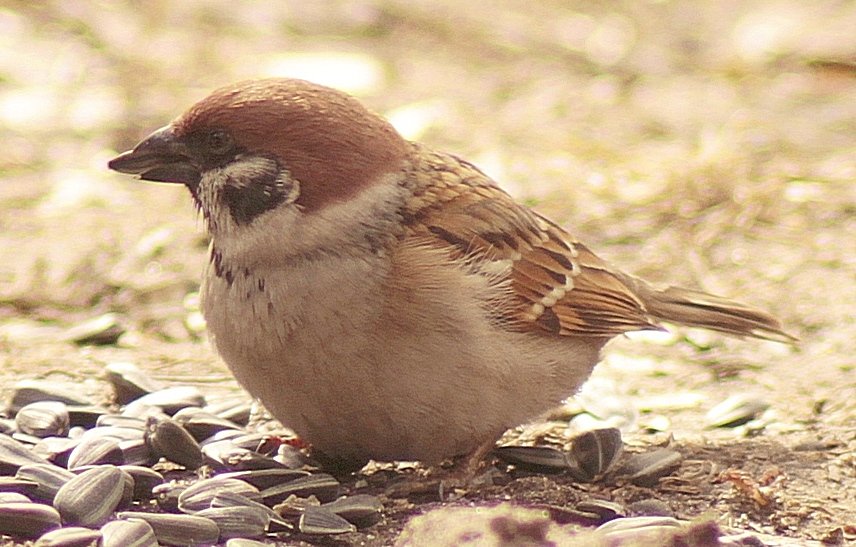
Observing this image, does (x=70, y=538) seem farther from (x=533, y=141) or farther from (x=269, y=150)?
(x=533, y=141)

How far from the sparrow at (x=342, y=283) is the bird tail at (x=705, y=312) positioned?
2.72 ft

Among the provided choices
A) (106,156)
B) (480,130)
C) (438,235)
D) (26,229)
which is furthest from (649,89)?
(438,235)

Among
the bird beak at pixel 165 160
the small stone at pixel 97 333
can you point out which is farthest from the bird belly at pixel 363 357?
the small stone at pixel 97 333

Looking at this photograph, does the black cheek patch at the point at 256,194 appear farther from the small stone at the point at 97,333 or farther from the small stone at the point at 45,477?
the small stone at the point at 97,333

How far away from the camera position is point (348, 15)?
902 cm

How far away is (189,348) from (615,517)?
83.7 inches

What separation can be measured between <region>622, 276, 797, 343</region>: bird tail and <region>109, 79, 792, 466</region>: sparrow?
83cm

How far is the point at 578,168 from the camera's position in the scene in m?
7.06

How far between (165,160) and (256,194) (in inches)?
10.9

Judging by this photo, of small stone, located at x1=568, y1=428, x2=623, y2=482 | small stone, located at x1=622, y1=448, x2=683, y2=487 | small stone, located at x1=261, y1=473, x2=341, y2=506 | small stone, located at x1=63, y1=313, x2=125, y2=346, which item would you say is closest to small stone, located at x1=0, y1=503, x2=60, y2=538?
small stone, located at x1=261, y1=473, x2=341, y2=506

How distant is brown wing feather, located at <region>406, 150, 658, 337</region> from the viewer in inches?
157

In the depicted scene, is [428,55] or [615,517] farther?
[428,55]

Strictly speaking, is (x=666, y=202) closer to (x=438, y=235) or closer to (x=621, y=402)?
(x=621, y=402)

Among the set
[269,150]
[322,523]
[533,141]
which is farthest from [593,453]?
[533,141]
